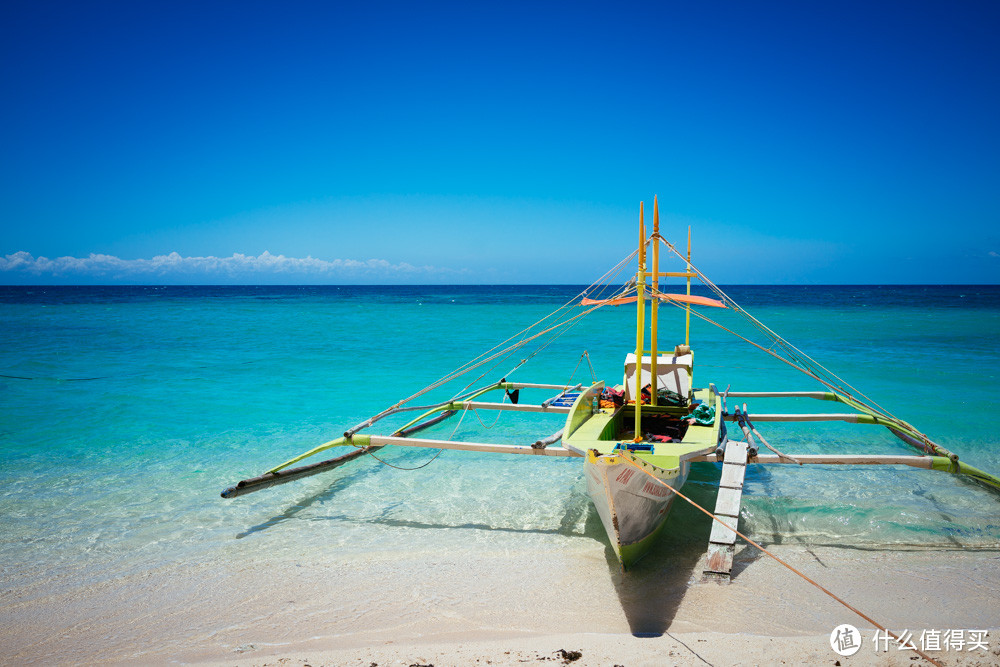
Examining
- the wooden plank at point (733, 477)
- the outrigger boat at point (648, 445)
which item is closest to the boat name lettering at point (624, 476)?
the outrigger boat at point (648, 445)

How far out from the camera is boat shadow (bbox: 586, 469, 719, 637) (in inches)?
163

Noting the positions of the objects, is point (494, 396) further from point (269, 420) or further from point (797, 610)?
point (797, 610)

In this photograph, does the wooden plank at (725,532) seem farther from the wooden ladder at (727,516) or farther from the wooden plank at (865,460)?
the wooden plank at (865,460)

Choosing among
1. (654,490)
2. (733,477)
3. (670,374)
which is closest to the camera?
(654,490)

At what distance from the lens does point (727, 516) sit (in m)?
5.11

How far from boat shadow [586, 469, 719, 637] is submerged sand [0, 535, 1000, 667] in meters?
0.02

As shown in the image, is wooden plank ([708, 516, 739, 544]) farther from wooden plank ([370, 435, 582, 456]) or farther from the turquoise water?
wooden plank ([370, 435, 582, 456])

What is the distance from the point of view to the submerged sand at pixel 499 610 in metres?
3.76

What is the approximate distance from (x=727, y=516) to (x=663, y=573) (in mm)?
847

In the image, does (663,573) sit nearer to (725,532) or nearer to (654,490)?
(725,532)

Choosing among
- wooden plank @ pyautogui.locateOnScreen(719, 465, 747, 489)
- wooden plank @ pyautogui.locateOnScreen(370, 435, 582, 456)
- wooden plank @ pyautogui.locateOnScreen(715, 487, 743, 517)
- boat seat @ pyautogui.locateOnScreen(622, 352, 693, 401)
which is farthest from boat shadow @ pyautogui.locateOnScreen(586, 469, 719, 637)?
boat seat @ pyautogui.locateOnScreen(622, 352, 693, 401)

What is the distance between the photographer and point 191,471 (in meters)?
7.88

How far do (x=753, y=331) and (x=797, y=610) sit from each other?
31393mm

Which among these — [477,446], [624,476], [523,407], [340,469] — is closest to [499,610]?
[624,476]
